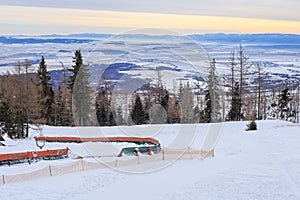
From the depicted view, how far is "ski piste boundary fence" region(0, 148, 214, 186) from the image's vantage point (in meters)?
21.1

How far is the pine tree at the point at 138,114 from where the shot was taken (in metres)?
54.3

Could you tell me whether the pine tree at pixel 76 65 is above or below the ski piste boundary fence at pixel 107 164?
above

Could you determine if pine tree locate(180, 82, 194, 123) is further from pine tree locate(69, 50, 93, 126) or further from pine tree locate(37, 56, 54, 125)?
pine tree locate(37, 56, 54, 125)

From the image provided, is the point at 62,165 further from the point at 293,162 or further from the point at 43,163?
the point at 293,162

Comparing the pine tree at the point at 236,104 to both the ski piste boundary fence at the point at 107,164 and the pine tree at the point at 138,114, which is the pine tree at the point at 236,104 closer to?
the pine tree at the point at 138,114

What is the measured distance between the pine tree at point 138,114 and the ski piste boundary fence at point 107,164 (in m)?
26.7

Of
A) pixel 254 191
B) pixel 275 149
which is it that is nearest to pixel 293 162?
pixel 275 149

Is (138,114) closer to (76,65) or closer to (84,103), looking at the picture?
(76,65)

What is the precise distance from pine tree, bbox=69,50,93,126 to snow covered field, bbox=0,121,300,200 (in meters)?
19.2

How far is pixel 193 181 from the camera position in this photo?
20344 mm

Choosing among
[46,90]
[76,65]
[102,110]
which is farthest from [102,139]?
[76,65]

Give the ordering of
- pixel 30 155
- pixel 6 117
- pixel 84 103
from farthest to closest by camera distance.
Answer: pixel 84 103
pixel 6 117
pixel 30 155

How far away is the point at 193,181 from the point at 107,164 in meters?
5.94

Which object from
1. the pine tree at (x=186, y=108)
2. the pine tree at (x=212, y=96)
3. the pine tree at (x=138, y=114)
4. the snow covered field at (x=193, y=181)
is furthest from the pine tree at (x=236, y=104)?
the snow covered field at (x=193, y=181)
